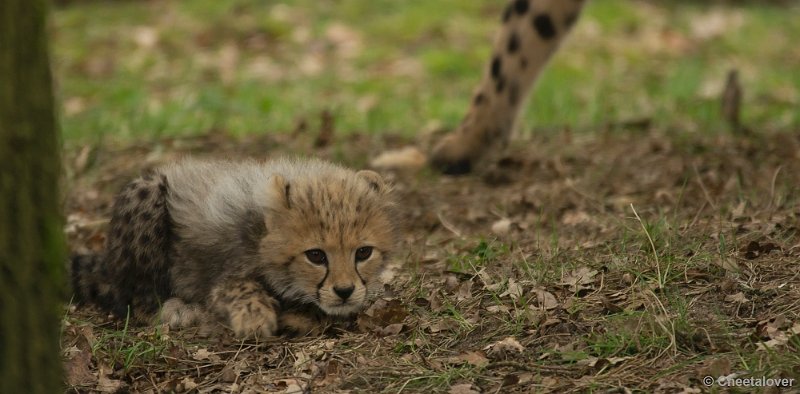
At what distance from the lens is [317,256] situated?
3.49 m

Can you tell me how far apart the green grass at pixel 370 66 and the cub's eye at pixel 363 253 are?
3411 mm

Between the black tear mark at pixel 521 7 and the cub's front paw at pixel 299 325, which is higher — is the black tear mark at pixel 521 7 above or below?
above

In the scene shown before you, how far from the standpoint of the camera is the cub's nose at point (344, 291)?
3400 mm

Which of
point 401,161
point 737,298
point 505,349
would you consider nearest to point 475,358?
point 505,349

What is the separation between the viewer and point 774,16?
1184 cm

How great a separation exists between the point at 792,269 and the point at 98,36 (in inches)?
315

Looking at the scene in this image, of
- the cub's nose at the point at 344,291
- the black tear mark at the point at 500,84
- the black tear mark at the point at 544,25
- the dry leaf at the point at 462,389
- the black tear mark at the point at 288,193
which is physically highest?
the black tear mark at the point at 544,25

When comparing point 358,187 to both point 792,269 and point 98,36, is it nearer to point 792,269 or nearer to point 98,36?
point 792,269

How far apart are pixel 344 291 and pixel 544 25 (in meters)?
2.88

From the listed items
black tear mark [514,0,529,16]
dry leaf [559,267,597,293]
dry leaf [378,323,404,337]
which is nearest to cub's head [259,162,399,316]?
dry leaf [378,323,404,337]

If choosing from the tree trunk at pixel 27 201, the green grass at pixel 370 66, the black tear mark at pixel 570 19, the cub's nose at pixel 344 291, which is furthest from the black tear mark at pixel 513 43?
the tree trunk at pixel 27 201

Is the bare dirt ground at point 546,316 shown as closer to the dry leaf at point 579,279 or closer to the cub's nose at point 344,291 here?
the dry leaf at point 579,279

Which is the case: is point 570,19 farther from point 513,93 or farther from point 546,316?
point 546,316

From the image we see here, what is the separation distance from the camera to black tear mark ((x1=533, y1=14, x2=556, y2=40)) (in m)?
5.84
